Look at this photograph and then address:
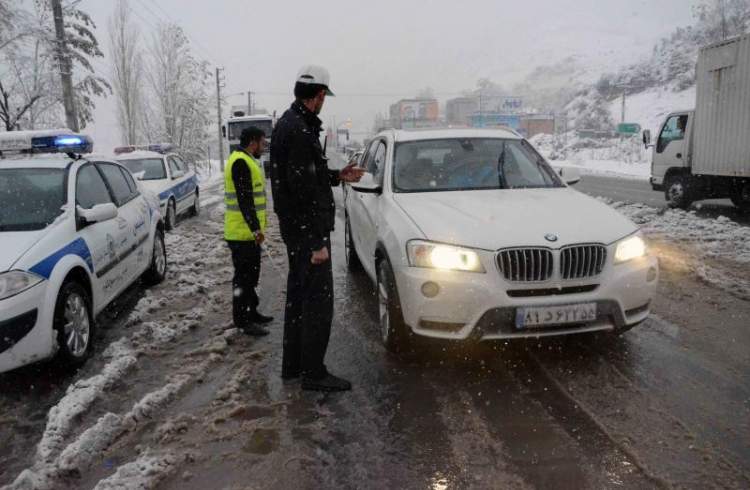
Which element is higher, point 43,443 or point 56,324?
point 56,324

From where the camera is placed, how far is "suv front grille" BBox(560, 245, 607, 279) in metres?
3.54

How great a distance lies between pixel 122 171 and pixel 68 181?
5.41ft

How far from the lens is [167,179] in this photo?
11.8m

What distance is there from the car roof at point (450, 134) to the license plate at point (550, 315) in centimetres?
240

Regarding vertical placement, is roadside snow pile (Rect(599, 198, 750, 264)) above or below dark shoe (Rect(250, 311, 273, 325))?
above

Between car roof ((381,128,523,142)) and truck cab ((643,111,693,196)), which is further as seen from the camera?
truck cab ((643,111,693,196))

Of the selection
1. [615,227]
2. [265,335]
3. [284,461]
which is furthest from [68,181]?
[615,227]

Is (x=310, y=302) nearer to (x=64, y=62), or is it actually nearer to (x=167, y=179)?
(x=167, y=179)

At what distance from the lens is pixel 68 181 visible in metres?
4.79

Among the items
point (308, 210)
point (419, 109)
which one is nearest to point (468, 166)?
point (308, 210)

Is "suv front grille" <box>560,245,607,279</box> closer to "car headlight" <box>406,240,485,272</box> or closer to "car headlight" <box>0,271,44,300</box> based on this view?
"car headlight" <box>406,240,485,272</box>

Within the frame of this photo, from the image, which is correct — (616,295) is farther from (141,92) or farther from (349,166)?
(141,92)

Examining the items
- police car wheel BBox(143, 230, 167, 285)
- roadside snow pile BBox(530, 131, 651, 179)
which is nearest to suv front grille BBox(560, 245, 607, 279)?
police car wheel BBox(143, 230, 167, 285)

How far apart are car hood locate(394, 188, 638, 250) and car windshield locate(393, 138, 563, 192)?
0.22m
